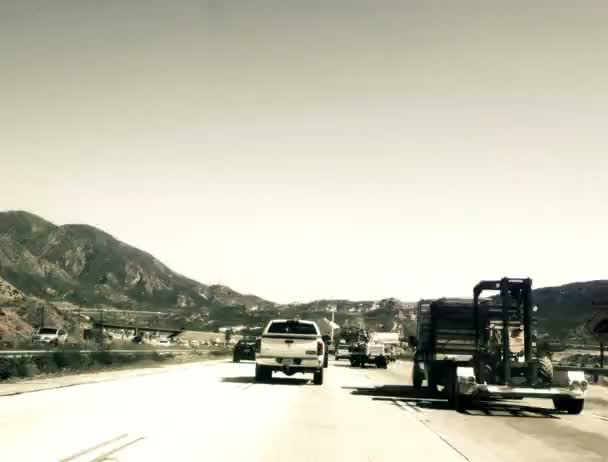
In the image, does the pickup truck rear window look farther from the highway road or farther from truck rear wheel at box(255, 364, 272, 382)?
the highway road

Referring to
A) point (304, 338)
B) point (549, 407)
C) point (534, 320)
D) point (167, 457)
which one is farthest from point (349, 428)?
point (304, 338)

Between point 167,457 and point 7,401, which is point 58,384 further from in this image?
point 167,457

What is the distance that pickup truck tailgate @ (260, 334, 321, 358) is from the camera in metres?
26.5

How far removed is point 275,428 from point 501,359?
7.27 meters

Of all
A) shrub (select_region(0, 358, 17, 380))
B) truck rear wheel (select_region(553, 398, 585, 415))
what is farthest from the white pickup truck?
truck rear wheel (select_region(553, 398, 585, 415))

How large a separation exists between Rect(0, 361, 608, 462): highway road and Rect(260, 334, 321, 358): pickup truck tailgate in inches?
169

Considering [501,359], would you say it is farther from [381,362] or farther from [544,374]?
[381,362]

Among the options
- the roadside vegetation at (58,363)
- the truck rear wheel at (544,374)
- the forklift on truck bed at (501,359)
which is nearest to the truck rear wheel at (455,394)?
the forklift on truck bed at (501,359)

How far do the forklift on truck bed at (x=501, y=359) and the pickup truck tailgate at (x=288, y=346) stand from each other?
6587mm

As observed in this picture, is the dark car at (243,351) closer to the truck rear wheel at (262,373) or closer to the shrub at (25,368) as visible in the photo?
the shrub at (25,368)

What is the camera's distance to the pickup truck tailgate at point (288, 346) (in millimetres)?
26516

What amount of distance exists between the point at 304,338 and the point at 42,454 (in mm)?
17114

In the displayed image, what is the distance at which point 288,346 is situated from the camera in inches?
1046

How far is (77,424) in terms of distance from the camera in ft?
43.7
